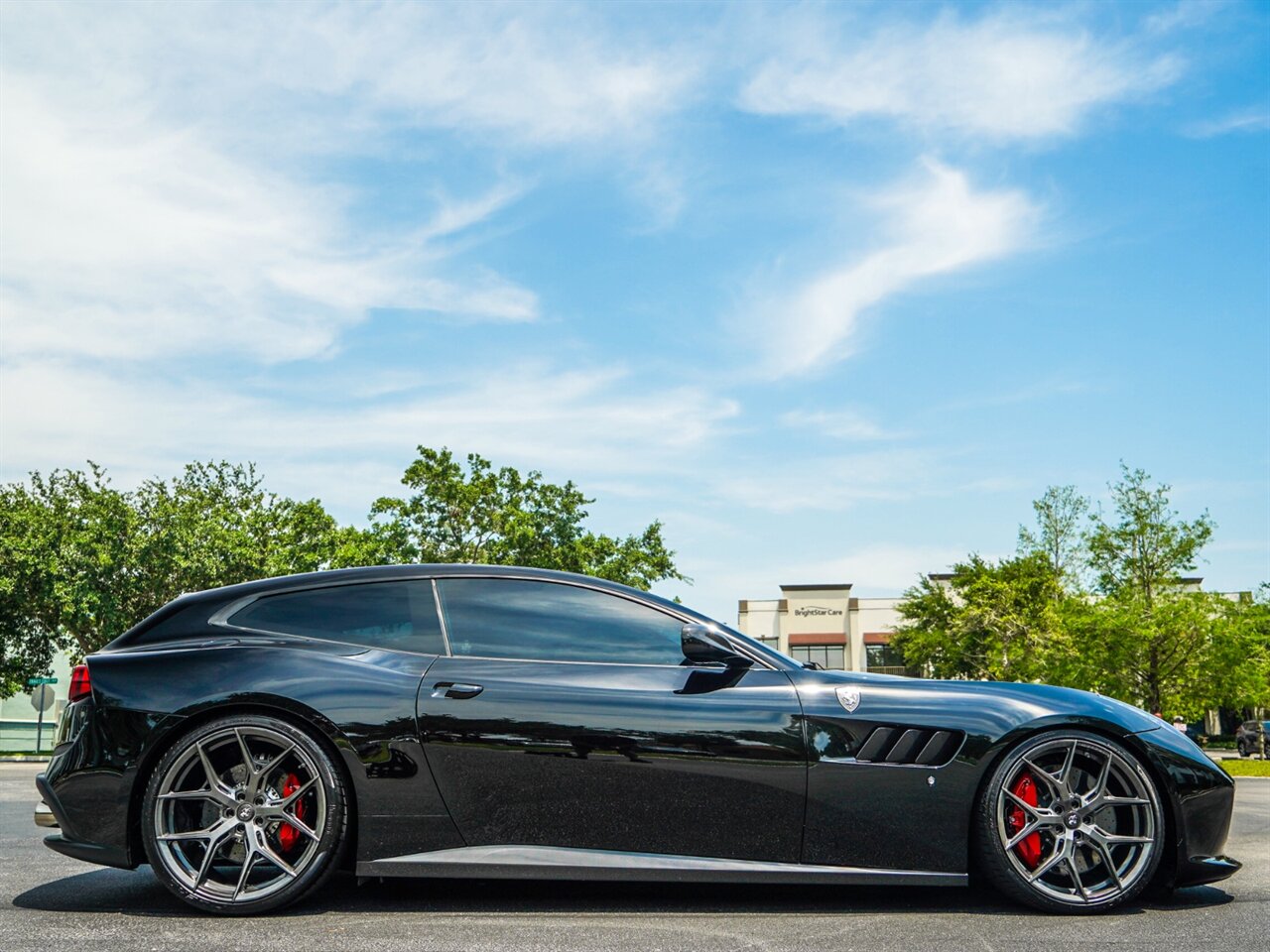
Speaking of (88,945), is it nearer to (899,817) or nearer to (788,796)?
(788,796)

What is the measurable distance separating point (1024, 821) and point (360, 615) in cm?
276

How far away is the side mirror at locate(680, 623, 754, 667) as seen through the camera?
4297 mm

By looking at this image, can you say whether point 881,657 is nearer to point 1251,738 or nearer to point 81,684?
point 1251,738

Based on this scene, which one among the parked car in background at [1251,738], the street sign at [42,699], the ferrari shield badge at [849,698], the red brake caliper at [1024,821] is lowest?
the street sign at [42,699]

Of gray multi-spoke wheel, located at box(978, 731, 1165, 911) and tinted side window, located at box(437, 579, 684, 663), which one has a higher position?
tinted side window, located at box(437, 579, 684, 663)

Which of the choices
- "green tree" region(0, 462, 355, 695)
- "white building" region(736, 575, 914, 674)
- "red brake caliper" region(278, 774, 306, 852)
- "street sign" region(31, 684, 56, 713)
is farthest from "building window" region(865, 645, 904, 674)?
"red brake caliper" region(278, 774, 306, 852)

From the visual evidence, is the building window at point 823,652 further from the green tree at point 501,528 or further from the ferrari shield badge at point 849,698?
the ferrari shield badge at point 849,698

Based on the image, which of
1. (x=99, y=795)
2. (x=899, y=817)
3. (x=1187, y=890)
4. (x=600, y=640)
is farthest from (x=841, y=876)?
(x=99, y=795)

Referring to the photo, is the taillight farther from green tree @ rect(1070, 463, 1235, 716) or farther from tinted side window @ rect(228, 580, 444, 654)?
green tree @ rect(1070, 463, 1235, 716)

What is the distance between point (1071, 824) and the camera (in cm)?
429

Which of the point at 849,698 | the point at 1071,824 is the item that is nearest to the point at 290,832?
the point at 849,698

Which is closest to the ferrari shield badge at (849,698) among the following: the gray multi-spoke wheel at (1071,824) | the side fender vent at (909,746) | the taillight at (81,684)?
the side fender vent at (909,746)

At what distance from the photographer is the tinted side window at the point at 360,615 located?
179 inches

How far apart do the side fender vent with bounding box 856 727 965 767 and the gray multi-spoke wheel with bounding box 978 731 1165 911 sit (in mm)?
216
